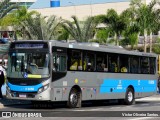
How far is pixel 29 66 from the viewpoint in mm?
Answer: 21766

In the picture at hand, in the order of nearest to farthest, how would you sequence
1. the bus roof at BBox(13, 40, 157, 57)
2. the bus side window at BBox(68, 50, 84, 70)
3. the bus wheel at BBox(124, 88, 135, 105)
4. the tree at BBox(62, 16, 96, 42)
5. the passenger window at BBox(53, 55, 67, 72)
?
1. the passenger window at BBox(53, 55, 67, 72)
2. the bus roof at BBox(13, 40, 157, 57)
3. the bus side window at BBox(68, 50, 84, 70)
4. the bus wheel at BBox(124, 88, 135, 105)
5. the tree at BBox(62, 16, 96, 42)

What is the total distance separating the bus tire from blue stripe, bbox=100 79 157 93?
2300 mm

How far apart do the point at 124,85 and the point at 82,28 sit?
85.0ft

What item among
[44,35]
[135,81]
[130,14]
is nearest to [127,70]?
[135,81]

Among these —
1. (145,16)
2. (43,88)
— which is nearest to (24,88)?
(43,88)

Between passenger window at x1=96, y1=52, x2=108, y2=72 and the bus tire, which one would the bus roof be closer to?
passenger window at x1=96, y1=52, x2=108, y2=72

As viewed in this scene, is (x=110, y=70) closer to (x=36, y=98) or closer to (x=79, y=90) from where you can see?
(x=79, y=90)

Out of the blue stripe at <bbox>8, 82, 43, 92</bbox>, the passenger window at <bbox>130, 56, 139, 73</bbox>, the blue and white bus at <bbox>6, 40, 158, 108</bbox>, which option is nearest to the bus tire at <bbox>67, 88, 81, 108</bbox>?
the blue and white bus at <bbox>6, 40, 158, 108</bbox>

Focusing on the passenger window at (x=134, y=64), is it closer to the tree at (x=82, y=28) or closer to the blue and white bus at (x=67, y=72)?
the blue and white bus at (x=67, y=72)

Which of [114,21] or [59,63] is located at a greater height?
[114,21]

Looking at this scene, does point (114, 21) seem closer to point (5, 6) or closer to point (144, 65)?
point (5, 6)

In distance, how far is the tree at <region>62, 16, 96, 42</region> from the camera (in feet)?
170

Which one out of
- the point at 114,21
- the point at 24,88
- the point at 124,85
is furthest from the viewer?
the point at 114,21

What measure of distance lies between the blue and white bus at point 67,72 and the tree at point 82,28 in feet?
78.9
